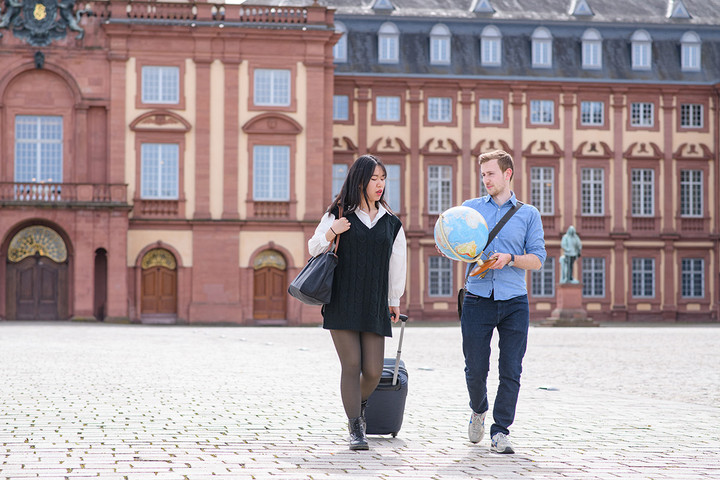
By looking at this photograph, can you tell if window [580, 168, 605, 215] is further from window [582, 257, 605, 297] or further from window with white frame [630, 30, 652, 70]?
window with white frame [630, 30, 652, 70]

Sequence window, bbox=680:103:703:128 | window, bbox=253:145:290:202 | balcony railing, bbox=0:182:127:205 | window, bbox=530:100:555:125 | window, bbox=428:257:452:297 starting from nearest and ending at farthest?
balcony railing, bbox=0:182:127:205 → window, bbox=253:145:290:202 → window, bbox=428:257:452:297 → window, bbox=530:100:555:125 → window, bbox=680:103:703:128

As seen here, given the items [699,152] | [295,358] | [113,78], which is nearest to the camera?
[295,358]

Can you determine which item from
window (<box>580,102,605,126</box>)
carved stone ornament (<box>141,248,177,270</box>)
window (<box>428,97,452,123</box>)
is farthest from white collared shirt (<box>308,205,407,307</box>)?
window (<box>580,102,605,126</box>)

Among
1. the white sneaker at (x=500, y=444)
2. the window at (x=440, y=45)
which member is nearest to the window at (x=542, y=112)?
the window at (x=440, y=45)

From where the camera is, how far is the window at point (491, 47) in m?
47.0

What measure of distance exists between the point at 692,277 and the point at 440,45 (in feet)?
45.4

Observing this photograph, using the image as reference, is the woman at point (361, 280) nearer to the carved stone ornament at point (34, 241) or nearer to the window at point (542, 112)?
the carved stone ornament at point (34, 241)

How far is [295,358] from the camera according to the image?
18.9 metres

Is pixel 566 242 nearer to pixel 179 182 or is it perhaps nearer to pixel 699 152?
pixel 699 152

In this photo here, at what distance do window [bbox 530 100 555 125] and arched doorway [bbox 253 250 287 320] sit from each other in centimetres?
1256

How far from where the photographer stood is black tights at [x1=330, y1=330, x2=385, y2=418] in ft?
25.4

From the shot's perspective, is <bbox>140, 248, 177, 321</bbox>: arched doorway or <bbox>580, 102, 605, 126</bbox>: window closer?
<bbox>140, 248, 177, 321</bbox>: arched doorway

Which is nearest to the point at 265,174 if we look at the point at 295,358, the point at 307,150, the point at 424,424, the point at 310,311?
the point at 307,150

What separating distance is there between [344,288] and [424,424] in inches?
79.7
